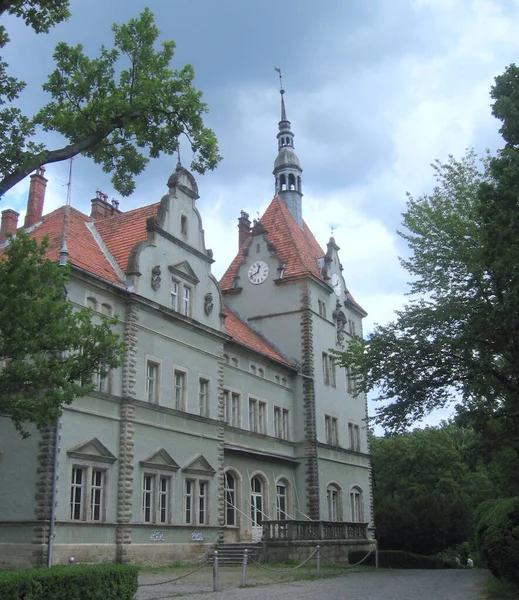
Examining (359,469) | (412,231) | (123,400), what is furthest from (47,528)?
(359,469)

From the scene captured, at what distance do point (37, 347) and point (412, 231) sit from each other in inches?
669

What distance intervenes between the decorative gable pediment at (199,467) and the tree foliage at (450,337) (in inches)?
288

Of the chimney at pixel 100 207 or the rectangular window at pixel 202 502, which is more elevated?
the chimney at pixel 100 207

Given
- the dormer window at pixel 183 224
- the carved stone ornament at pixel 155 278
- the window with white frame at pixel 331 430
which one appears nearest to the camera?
the carved stone ornament at pixel 155 278

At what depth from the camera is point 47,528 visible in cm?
2203

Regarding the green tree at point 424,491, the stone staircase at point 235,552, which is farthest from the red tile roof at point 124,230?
the green tree at point 424,491

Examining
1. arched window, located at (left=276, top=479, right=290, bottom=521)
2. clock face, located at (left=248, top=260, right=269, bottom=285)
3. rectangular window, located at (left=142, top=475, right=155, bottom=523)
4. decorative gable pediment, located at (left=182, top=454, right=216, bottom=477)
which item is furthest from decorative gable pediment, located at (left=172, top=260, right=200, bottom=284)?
arched window, located at (left=276, top=479, right=290, bottom=521)

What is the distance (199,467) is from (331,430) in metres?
14.5

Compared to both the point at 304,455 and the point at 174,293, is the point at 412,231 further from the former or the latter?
the point at 304,455

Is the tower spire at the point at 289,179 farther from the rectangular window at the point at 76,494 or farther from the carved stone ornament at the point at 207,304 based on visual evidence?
the rectangular window at the point at 76,494

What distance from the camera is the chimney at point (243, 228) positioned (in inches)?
1906

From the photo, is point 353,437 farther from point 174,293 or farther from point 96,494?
point 96,494

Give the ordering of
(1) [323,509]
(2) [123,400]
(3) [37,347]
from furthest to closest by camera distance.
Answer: (1) [323,509] < (2) [123,400] < (3) [37,347]

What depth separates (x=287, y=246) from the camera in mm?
44562
